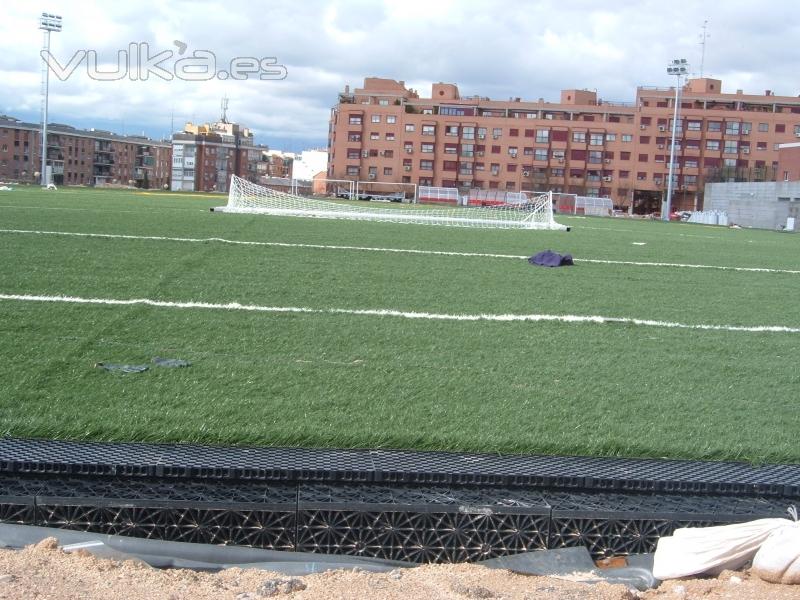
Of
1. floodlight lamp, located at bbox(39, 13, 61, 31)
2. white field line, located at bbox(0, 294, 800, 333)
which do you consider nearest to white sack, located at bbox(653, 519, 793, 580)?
white field line, located at bbox(0, 294, 800, 333)

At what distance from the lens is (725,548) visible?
10.7 feet

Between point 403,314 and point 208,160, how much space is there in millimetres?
132180

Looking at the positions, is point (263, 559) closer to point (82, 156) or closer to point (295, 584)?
point (295, 584)

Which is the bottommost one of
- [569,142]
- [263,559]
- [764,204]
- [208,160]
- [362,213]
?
[263,559]

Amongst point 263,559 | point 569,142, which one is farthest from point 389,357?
point 569,142

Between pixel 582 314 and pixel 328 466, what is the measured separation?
177 inches

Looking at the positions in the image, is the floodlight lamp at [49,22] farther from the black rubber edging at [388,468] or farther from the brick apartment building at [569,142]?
the black rubber edging at [388,468]

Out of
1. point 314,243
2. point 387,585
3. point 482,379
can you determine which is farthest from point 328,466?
point 314,243

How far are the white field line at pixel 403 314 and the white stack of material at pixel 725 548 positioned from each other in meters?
3.96

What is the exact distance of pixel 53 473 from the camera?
358 centimetres

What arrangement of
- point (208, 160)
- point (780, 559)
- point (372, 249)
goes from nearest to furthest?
point (780, 559)
point (372, 249)
point (208, 160)

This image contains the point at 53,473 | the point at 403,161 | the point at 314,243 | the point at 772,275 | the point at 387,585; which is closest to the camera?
the point at 387,585

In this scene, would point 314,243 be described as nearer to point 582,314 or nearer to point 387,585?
point 582,314

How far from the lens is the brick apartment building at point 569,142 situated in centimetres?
8831
